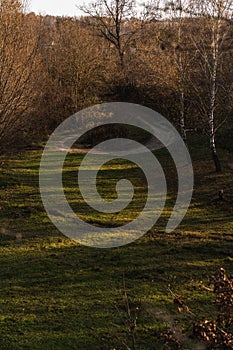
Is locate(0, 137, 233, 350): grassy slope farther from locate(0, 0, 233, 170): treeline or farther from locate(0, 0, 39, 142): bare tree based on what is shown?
locate(0, 0, 233, 170): treeline

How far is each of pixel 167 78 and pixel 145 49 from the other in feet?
21.0

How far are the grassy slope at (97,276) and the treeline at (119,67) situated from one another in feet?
15.9

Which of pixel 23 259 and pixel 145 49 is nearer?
pixel 23 259

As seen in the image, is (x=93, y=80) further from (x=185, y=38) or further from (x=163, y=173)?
(x=163, y=173)

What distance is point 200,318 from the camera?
837 centimetres

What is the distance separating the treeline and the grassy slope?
190 inches

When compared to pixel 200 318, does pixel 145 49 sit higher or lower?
higher

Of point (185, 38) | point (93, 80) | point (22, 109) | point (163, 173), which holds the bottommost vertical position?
point (163, 173)

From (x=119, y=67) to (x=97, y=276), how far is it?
80.8ft

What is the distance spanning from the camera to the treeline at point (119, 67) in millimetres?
17062

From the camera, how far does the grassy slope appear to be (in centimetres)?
806

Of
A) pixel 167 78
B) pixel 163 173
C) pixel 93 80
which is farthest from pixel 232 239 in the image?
pixel 93 80

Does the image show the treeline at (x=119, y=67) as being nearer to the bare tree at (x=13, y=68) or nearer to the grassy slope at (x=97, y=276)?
the bare tree at (x=13, y=68)

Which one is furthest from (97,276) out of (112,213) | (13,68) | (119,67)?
(119,67)
